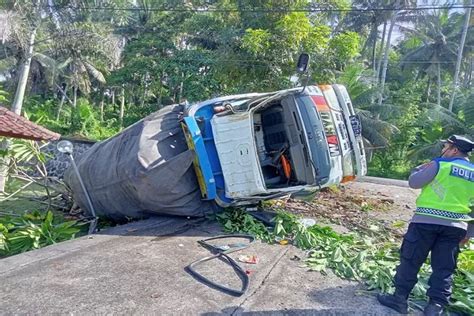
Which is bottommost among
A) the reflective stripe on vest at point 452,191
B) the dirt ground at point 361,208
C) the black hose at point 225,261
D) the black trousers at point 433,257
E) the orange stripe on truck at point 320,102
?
the dirt ground at point 361,208

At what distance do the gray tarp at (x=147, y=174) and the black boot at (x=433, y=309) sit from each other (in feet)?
11.0

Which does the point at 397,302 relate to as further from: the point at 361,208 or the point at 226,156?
the point at 361,208

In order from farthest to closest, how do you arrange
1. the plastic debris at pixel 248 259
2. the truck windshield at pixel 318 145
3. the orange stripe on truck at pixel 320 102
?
the orange stripe on truck at pixel 320 102
the truck windshield at pixel 318 145
the plastic debris at pixel 248 259

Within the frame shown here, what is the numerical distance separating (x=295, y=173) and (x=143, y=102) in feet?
84.6

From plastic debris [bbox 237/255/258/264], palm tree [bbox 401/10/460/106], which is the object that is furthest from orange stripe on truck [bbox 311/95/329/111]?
palm tree [bbox 401/10/460/106]

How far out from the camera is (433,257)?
12.5 ft

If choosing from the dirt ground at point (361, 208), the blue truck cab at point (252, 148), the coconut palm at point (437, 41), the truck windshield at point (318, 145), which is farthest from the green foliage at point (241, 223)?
the coconut palm at point (437, 41)

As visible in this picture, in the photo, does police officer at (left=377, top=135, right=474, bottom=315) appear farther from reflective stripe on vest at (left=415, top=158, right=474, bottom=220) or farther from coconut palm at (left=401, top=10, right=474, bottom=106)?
coconut palm at (left=401, top=10, right=474, bottom=106)

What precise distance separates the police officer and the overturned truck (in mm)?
2092

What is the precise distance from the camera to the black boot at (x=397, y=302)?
12.4 ft

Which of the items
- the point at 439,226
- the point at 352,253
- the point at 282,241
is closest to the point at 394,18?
the point at 282,241

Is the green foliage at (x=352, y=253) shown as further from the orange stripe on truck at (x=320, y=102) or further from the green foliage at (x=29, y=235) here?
the green foliage at (x=29, y=235)

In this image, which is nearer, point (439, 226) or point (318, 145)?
point (439, 226)

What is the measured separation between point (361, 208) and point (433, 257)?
412cm
